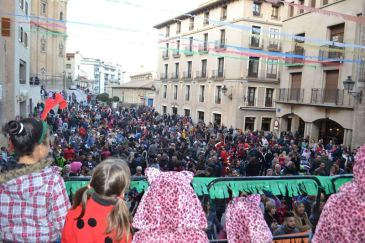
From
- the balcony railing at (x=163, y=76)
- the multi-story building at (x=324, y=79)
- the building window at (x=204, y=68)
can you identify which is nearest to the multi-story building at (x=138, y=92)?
the balcony railing at (x=163, y=76)

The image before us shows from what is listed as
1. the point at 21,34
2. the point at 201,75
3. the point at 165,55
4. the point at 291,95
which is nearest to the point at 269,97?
the point at 291,95

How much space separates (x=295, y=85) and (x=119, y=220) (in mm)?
22699

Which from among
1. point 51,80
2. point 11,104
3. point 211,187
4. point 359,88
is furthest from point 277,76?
point 51,80

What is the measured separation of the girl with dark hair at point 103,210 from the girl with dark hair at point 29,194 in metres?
0.14

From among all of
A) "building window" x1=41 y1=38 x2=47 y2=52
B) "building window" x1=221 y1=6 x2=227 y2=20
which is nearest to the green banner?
"building window" x1=221 y1=6 x2=227 y2=20

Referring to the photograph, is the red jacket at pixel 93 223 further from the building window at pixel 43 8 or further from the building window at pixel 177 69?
the building window at pixel 43 8

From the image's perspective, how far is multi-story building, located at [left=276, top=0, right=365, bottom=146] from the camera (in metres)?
17.4

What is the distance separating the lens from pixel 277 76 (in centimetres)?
2973

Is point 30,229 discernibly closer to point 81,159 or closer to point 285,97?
point 81,159

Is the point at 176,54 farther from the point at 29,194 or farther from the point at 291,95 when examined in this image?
the point at 29,194

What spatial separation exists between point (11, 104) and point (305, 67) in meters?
17.7

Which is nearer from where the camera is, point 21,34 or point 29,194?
point 29,194

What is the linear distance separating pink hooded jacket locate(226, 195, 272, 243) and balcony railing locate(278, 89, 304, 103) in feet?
66.9

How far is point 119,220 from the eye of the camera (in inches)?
84.7
